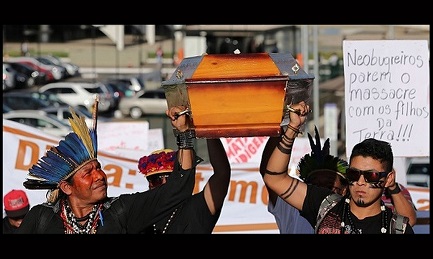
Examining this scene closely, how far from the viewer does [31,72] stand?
1363 inches

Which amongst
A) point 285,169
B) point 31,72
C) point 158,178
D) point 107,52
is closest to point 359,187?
point 285,169

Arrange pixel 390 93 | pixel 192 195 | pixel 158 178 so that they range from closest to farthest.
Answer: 1. pixel 192 195
2. pixel 158 178
3. pixel 390 93

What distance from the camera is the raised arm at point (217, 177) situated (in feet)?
13.1

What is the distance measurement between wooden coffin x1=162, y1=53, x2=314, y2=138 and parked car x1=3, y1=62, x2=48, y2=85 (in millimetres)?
31187

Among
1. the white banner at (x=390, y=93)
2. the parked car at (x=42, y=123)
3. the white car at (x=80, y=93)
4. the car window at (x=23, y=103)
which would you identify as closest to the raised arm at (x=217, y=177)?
the white banner at (x=390, y=93)

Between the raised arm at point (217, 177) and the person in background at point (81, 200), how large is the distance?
0.17 metres

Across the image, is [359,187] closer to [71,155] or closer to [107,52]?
[71,155]

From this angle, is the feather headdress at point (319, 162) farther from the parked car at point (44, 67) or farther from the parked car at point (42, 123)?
the parked car at point (44, 67)

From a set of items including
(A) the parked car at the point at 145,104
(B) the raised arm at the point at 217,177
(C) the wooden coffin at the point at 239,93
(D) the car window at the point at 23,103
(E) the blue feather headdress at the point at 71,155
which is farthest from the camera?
(A) the parked car at the point at 145,104

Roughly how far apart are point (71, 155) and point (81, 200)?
21 cm

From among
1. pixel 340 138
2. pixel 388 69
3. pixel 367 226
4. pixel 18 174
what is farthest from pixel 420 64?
pixel 340 138

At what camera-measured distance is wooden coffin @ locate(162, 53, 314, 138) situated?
11.4 feet

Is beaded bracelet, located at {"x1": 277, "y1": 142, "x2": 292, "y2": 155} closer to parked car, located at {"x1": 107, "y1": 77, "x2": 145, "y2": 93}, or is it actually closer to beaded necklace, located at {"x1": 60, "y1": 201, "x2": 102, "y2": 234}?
beaded necklace, located at {"x1": 60, "y1": 201, "x2": 102, "y2": 234}

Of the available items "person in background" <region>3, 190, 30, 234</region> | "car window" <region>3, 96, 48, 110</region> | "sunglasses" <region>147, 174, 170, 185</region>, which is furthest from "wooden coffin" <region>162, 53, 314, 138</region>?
"car window" <region>3, 96, 48, 110</region>
